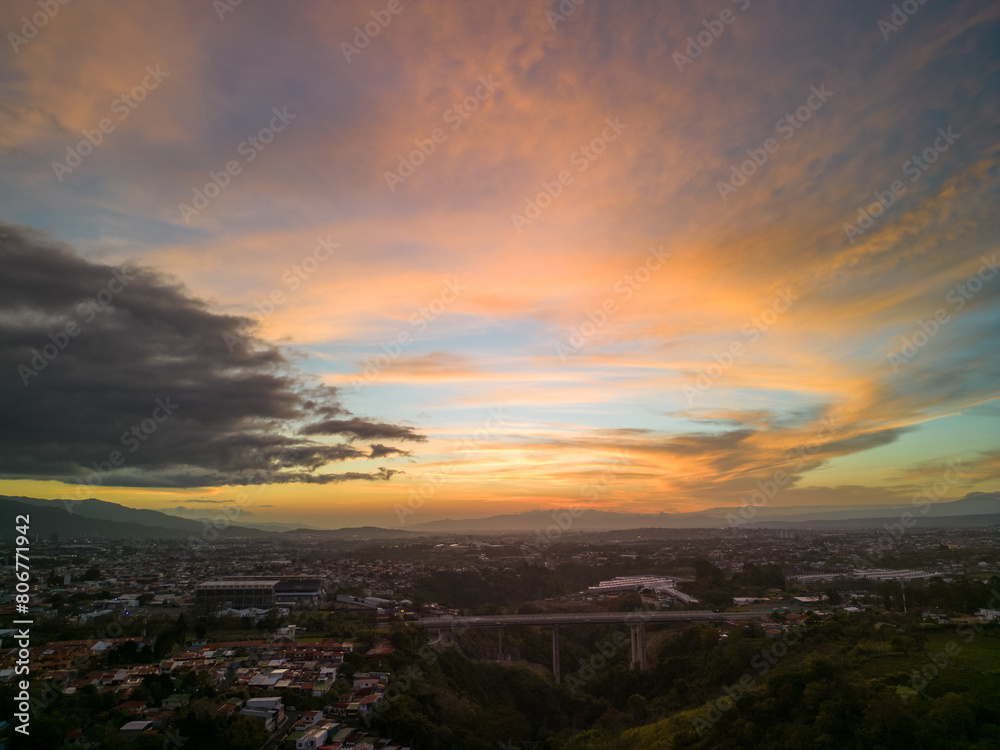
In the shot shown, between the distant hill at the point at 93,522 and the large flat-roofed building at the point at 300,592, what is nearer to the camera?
the large flat-roofed building at the point at 300,592

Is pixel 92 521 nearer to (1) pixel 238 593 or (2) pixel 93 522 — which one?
(2) pixel 93 522

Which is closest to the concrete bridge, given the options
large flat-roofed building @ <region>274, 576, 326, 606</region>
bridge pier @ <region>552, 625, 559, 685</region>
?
bridge pier @ <region>552, 625, 559, 685</region>

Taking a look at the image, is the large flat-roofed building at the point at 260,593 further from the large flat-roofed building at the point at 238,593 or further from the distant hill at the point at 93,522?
the distant hill at the point at 93,522

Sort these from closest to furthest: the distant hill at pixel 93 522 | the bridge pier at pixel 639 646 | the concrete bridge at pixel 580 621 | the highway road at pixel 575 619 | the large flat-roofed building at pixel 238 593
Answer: the bridge pier at pixel 639 646 → the concrete bridge at pixel 580 621 → the highway road at pixel 575 619 → the large flat-roofed building at pixel 238 593 → the distant hill at pixel 93 522

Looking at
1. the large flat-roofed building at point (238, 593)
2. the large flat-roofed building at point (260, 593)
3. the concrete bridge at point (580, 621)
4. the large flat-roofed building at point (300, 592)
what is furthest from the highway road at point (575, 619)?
the large flat-roofed building at point (238, 593)

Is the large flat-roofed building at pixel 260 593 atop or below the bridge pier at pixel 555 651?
→ atop

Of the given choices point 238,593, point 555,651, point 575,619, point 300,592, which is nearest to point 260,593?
point 238,593
